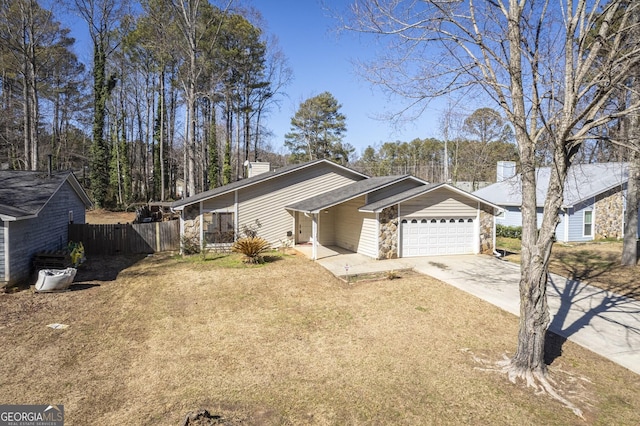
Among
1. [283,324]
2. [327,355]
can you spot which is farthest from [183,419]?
[283,324]

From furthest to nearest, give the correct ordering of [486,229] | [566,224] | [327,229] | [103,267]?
[566,224], [327,229], [486,229], [103,267]

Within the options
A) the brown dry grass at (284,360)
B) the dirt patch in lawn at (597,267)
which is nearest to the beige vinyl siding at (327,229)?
the brown dry grass at (284,360)

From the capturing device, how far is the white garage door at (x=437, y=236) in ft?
46.9

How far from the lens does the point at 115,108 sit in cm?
3356

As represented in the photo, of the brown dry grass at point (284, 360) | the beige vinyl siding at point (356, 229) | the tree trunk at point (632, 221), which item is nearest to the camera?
the brown dry grass at point (284, 360)

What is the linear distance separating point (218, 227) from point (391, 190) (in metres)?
7.92

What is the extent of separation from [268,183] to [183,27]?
11971 millimetres

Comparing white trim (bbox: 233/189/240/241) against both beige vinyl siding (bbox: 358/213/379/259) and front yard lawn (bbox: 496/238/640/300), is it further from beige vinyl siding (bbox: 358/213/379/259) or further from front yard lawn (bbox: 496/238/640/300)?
front yard lawn (bbox: 496/238/640/300)

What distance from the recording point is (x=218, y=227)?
15.4 metres

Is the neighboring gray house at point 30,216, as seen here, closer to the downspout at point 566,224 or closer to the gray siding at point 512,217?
the downspout at point 566,224

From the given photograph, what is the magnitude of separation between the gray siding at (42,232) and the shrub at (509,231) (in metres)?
23.3

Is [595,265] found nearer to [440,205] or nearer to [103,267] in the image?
[440,205]

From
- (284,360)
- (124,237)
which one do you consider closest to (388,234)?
(284,360)

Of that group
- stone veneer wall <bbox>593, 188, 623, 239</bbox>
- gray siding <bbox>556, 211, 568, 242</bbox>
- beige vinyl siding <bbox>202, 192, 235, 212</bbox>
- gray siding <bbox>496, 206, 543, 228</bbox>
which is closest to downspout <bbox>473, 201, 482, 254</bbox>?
gray siding <bbox>556, 211, 568, 242</bbox>
